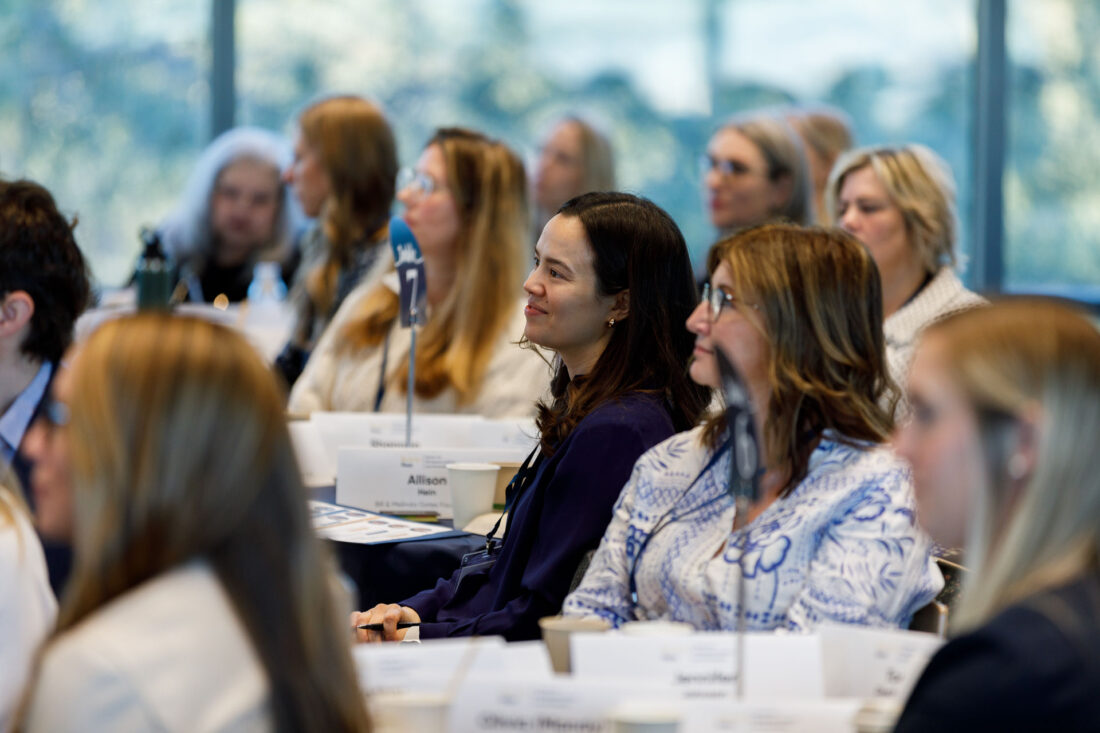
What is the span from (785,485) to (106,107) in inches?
201

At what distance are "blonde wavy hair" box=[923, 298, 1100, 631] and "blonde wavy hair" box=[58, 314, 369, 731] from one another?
63cm

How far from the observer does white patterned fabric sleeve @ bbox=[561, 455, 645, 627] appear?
6.75 feet

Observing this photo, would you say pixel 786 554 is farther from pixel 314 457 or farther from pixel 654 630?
pixel 314 457

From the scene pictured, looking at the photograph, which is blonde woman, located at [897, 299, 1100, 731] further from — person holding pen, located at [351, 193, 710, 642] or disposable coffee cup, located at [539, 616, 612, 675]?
person holding pen, located at [351, 193, 710, 642]

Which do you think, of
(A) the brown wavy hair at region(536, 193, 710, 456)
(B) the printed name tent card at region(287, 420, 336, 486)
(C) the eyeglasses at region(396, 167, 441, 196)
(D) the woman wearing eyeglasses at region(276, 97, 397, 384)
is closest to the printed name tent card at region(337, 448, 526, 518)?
(B) the printed name tent card at region(287, 420, 336, 486)

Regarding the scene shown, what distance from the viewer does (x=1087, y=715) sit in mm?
1139

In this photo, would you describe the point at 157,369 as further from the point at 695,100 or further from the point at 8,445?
the point at 695,100

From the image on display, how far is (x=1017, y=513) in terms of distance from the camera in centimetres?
121

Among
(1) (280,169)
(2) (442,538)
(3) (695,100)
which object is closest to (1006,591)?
(2) (442,538)

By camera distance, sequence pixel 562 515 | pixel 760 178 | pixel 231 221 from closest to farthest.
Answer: pixel 562 515 → pixel 760 178 → pixel 231 221

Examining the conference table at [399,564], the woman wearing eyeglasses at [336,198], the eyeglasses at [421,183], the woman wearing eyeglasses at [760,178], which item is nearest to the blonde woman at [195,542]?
the conference table at [399,564]

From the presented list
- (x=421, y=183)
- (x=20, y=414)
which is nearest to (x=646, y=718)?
(x=20, y=414)

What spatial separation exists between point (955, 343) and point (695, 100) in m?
5.30

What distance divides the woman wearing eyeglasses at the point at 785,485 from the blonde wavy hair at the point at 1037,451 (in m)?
0.55
